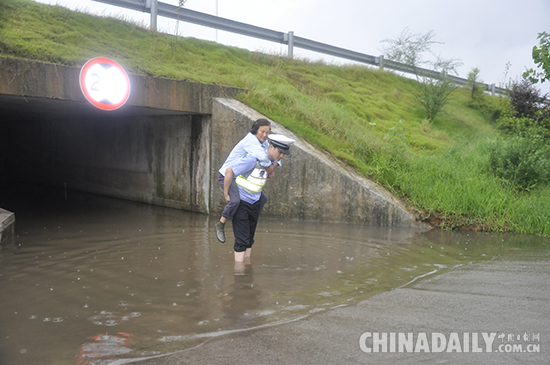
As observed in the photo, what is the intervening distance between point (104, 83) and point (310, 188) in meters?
5.26

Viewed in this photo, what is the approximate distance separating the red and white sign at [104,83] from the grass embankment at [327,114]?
0.50 meters

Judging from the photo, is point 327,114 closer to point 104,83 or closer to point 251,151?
point 104,83

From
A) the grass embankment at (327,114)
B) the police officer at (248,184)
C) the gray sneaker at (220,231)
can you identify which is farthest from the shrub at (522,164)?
the gray sneaker at (220,231)

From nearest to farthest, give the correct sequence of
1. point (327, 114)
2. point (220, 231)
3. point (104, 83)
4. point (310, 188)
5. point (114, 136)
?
point (220, 231), point (104, 83), point (310, 188), point (327, 114), point (114, 136)

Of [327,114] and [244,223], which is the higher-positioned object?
[327,114]

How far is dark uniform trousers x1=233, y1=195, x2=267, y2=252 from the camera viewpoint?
6.05 meters

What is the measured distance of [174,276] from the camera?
5629 mm

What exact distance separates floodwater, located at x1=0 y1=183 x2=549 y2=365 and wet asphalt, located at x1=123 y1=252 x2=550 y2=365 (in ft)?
0.80

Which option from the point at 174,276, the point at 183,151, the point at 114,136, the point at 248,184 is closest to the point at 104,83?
the point at 183,151

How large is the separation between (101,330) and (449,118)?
17254 mm

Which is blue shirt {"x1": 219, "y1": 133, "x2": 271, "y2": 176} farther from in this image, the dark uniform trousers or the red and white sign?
the red and white sign

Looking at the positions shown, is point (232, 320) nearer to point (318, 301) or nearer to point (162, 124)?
point (318, 301)

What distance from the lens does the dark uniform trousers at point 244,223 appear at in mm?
6055

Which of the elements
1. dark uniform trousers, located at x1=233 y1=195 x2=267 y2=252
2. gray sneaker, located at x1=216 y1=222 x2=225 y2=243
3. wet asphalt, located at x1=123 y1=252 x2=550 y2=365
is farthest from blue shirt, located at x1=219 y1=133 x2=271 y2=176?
wet asphalt, located at x1=123 y1=252 x2=550 y2=365
